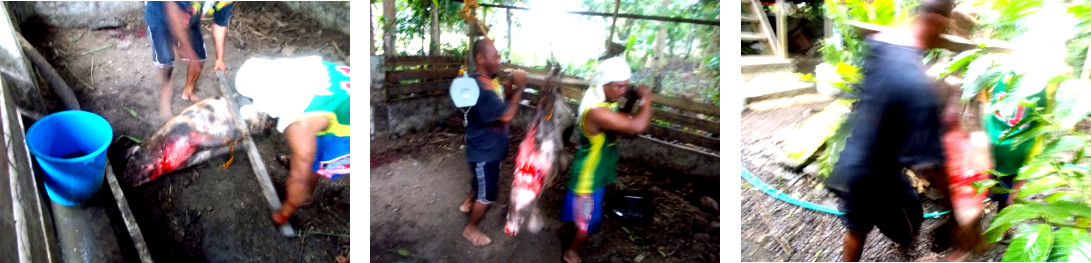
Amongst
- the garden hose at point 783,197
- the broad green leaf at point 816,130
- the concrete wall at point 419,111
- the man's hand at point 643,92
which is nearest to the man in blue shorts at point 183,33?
the concrete wall at point 419,111

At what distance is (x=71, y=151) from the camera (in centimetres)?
145

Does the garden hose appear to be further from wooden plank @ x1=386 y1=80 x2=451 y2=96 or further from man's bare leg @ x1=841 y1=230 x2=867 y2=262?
wooden plank @ x1=386 y1=80 x2=451 y2=96

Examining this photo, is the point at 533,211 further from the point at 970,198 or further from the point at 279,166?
the point at 970,198

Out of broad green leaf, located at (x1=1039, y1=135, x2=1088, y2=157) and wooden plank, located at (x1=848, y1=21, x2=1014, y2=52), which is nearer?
broad green leaf, located at (x1=1039, y1=135, x2=1088, y2=157)

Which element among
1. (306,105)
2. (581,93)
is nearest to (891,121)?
(581,93)

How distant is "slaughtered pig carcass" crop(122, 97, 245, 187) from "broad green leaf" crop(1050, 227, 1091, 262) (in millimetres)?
1948

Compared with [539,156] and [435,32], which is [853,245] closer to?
[539,156]

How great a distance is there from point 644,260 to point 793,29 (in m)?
0.72

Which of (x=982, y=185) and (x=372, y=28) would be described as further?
(x=372, y=28)

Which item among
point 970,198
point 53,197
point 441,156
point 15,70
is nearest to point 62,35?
point 15,70

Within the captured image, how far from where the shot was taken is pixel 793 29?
142cm

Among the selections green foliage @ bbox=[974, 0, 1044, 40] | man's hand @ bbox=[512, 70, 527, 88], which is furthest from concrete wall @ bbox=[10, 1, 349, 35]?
green foliage @ bbox=[974, 0, 1044, 40]

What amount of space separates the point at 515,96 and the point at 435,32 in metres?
0.26

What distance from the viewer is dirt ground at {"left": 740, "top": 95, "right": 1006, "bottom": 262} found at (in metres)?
1.48
